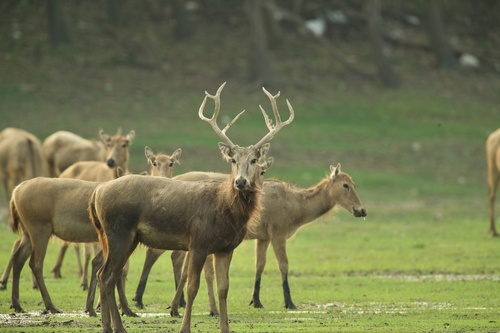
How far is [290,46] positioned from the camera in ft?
157

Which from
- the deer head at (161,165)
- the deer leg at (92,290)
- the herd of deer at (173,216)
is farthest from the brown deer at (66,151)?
the deer leg at (92,290)

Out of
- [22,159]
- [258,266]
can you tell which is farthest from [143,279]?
[22,159]

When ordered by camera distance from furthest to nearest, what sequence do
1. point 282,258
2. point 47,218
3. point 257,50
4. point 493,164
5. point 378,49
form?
point 378,49
point 257,50
point 493,164
point 282,258
point 47,218

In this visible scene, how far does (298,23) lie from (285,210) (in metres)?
30.4

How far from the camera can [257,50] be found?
42.7m

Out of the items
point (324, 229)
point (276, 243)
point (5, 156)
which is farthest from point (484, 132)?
point (276, 243)

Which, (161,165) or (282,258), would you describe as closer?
(282,258)

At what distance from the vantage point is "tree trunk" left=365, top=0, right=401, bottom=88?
43.5 meters

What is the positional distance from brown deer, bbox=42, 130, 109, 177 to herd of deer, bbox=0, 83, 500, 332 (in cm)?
525

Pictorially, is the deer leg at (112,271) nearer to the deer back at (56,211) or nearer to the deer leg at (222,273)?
the deer leg at (222,273)

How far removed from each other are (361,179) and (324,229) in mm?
5870

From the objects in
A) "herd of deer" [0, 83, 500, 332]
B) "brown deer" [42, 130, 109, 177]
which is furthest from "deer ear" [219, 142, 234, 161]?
"brown deer" [42, 130, 109, 177]

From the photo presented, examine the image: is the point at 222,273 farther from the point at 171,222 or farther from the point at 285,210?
the point at 285,210

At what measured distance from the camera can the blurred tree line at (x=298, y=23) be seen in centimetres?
4466
